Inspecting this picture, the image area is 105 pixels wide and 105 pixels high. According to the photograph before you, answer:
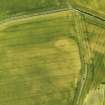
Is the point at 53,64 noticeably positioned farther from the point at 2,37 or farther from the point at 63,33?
the point at 2,37

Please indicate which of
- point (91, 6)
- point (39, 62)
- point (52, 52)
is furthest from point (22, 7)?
point (91, 6)

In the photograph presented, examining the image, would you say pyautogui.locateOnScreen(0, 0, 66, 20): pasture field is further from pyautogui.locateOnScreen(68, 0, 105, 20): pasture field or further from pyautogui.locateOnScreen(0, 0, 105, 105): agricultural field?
pyautogui.locateOnScreen(68, 0, 105, 20): pasture field

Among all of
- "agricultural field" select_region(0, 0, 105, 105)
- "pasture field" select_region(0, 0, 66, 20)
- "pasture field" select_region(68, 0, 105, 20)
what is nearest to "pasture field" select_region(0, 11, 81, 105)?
"agricultural field" select_region(0, 0, 105, 105)

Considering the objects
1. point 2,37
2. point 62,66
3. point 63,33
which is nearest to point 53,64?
point 62,66

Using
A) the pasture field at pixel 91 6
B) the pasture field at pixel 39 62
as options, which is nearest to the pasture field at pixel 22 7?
the pasture field at pixel 39 62

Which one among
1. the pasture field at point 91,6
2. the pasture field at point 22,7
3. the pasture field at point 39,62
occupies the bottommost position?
the pasture field at point 39,62

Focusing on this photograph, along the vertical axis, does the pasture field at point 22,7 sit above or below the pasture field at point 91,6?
above

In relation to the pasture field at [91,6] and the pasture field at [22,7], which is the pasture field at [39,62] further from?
the pasture field at [91,6]
